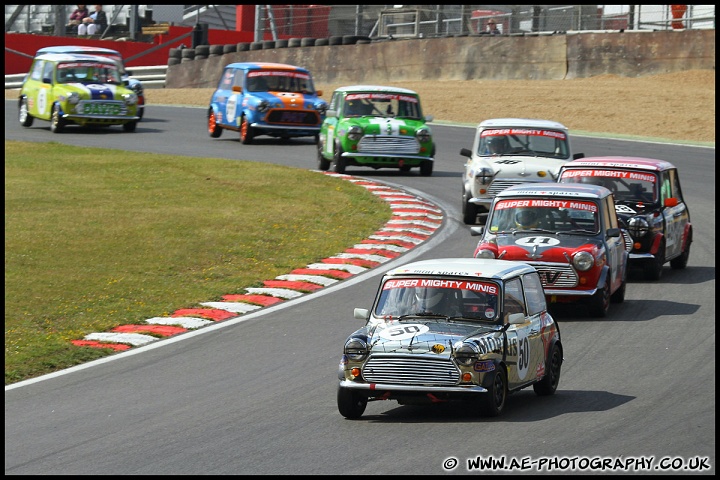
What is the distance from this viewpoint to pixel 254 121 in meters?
30.2

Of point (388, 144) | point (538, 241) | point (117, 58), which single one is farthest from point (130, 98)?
point (538, 241)

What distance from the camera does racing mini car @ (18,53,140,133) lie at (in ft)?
105

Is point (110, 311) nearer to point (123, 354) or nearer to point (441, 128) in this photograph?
point (123, 354)

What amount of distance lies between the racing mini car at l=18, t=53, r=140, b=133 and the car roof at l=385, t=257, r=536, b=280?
2191 cm

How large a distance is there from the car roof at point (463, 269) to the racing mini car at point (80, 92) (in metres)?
21.9

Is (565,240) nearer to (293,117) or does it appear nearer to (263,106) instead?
(263,106)

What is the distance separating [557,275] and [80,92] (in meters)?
19.3

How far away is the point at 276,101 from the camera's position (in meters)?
29.5

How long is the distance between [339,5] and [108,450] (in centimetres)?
3797

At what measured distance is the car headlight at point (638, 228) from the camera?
1691 centimetres

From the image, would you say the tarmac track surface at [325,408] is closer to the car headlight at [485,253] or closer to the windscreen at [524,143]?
the car headlight at [485,253]

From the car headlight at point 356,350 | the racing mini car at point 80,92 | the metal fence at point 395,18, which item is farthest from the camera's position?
the metal fence at point 395,18

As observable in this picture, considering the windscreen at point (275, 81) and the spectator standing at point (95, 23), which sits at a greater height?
the spectator standing at point (95, 23)

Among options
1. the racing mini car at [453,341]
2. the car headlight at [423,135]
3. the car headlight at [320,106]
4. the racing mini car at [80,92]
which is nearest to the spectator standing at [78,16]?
the racing mini car at [80,92]
